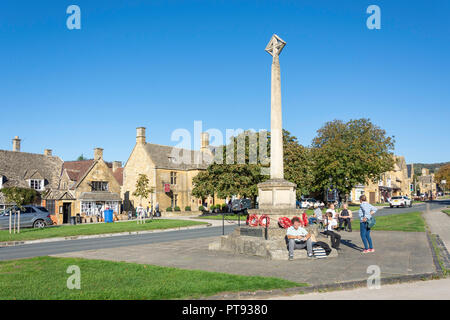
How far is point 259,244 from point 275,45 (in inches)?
312

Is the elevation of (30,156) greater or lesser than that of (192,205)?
greater

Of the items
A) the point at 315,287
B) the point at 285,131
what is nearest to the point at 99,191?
the point at 285,131

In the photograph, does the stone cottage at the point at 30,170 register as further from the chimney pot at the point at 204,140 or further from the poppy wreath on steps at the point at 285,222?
the poppy wreath on steps at the point at 285,222

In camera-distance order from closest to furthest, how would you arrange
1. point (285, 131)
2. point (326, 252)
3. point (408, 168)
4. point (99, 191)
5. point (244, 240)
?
point (326, 252) < point (244, 240) < point (285, 131) < point (99, 191) < point (408, 168)

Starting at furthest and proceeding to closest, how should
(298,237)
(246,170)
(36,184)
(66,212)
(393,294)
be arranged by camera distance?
(36,184), (66,212), (246,170), (298,237), (393,294)

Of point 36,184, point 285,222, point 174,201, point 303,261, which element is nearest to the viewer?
point 303,261

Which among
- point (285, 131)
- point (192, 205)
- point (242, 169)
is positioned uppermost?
point (285, 131)

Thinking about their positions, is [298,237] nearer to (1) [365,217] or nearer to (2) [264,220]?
(2) [264,220]

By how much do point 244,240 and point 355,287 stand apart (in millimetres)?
5542

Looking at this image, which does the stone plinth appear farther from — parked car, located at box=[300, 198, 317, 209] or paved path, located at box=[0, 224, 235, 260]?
parked car, located at box=[300, 198, 317, 209]

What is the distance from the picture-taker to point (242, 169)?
130 feet

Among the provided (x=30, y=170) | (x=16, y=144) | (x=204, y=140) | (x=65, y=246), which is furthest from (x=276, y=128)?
(x=204, y=140)

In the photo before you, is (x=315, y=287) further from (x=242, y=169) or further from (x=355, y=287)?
(x=242, y=169)

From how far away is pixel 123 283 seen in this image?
824cm
